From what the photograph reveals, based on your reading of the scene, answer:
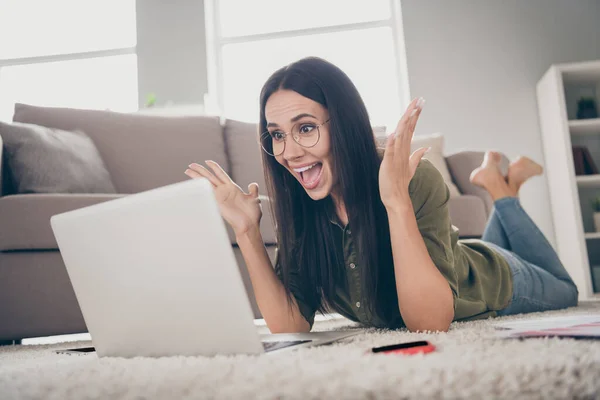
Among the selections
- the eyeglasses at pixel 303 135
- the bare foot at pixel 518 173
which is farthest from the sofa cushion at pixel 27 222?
the bare foot at pixel 518 173

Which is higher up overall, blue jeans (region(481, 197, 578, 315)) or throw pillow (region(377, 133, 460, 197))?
throw pillow (region(377, 133, 460, 197))

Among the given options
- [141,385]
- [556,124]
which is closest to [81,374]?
[141,385]

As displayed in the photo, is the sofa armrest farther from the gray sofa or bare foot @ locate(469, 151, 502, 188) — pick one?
bare foot @ locate(469, 151, 502, 188)

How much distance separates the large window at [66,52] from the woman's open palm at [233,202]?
3778 millimetres

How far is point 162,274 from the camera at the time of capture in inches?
27.6

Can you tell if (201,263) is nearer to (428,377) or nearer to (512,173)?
(428,377)

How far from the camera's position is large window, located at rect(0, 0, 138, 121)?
4574mm

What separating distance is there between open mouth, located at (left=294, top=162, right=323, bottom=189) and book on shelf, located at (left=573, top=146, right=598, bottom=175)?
10.0ft

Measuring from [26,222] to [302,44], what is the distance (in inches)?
132

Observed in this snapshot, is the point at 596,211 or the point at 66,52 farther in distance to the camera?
the point at 66,52

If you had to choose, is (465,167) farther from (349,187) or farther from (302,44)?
(302,44)

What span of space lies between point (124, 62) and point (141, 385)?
4484 mm

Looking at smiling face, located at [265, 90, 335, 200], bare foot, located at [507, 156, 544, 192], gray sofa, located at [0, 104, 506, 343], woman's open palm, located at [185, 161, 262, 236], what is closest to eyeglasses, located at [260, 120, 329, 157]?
smiling face, located at [265, 90, 335, 200]

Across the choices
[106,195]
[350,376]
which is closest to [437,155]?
[106,195]
